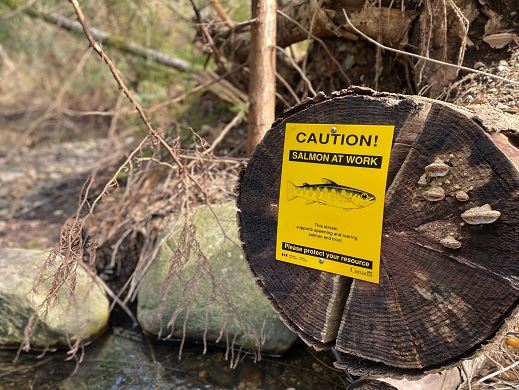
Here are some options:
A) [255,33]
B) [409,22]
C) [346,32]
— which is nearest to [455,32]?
[409,22]

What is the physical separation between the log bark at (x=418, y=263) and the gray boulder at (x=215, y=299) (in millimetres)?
893

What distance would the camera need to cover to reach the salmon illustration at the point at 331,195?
5.24ft

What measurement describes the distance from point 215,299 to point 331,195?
1290 millimetres

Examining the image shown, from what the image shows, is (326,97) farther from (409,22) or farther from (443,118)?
(409,22)

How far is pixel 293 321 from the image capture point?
1.79 metres

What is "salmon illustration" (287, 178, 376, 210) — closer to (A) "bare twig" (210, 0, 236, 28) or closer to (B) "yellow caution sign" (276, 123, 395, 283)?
(B) "yellow caution sign" (276, 123, 395, 283)

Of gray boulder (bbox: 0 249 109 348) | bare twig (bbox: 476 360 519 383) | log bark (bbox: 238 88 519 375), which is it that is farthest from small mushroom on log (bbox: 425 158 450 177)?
gray boulder (bbox: 0 249 109 348)

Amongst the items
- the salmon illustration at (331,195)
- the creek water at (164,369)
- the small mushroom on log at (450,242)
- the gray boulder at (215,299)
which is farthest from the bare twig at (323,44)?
the small mushroom on log at (450,242)

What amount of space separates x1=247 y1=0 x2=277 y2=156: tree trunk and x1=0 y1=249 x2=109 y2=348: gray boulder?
1.27 metres

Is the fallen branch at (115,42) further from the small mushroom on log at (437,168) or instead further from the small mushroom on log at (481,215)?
the small mushroom on log at (481,215)

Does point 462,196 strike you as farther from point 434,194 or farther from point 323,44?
point 323,44

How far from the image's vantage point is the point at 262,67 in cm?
285

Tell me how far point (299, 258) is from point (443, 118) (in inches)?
25.3

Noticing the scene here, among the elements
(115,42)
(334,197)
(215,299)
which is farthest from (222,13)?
Result: (334,197)
